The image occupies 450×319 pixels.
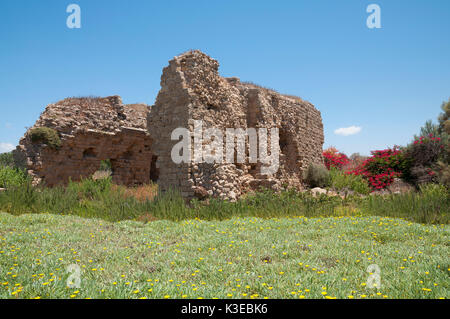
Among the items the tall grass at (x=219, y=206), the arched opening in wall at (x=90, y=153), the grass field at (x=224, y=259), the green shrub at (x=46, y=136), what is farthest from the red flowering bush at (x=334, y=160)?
the green shrub at (x=46, y=136)

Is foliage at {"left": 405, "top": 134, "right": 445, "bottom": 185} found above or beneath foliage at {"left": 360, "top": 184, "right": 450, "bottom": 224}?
above

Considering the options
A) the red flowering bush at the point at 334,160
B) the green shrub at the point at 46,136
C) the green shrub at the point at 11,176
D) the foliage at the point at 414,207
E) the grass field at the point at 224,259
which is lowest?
the grass field at the point at 224,259

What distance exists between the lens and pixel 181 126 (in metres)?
9.18

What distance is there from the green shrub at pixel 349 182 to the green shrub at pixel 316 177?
36cm

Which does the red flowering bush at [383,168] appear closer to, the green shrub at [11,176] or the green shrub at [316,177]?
the green shrub at [316,177]

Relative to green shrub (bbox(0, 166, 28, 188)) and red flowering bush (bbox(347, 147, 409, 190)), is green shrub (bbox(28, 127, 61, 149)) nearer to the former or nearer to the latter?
green shrub (bbox(0, 166, 28, 188))

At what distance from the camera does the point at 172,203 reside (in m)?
8.08

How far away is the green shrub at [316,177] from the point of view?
46.9 ft

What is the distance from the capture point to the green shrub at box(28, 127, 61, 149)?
13.5 meters

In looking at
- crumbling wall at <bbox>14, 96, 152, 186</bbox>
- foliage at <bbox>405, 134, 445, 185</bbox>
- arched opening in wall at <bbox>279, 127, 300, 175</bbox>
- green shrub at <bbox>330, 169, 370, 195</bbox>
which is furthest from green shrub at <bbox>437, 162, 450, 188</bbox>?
crumbling wall at <bbox>14, 96, 152, 186</bbox>

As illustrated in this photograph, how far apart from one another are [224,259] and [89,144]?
1318 centimetres

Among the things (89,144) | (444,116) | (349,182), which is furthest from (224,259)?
(444,116)

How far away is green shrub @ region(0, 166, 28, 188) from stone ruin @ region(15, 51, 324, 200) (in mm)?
636
